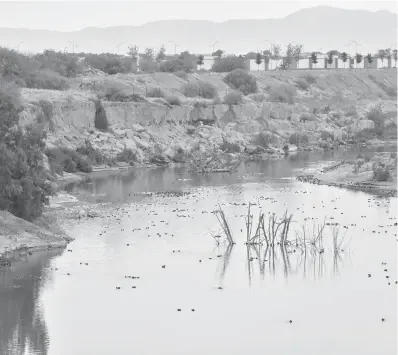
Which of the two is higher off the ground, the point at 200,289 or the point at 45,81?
the point at 45,81

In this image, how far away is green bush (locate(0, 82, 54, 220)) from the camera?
1307 inches

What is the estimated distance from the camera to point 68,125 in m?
64.4

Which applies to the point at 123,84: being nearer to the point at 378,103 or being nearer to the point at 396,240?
the point at 378,103

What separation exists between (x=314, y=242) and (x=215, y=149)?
35.4 metres

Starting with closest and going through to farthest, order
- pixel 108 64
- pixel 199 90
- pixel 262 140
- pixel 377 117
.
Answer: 1. pixel 262 140
2. pixel 199 90
3. pixel 377 117
4. pixel 108 64

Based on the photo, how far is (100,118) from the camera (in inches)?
2657

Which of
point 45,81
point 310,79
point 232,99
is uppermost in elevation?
point 45,81

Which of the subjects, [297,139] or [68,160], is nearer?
[68,160]

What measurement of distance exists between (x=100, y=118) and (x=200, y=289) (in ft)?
134

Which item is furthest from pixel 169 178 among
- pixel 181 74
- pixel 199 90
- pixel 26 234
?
pixel 181 74

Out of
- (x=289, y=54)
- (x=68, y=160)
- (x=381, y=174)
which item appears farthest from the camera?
(x=289, y=54)

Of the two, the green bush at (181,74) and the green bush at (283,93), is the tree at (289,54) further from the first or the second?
the green bush at (181,74)

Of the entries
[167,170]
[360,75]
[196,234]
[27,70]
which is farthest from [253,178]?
[360,75]

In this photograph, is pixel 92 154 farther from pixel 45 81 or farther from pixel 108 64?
pixel 108 64
